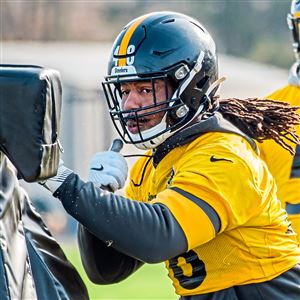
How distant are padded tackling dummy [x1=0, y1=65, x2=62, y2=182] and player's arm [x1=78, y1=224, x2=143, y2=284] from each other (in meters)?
1.34

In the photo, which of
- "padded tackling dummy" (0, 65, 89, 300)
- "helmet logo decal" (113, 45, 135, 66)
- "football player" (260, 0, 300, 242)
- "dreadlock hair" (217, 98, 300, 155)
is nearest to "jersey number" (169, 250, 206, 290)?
"dreadlock hair" (217, 98, 300, 155)

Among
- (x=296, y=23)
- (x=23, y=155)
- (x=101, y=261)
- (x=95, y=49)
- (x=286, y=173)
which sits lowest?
(x=95, y=49)

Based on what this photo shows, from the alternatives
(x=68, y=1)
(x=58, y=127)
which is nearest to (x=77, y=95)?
(x=68, y=1)

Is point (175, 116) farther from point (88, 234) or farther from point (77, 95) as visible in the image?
point (77, 95)

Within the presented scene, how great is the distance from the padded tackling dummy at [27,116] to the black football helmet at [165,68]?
1.27 metres

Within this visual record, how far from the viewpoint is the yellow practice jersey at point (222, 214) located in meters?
3.50

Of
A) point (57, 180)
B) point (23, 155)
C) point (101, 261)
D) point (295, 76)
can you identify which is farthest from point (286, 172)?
point (23, 155)

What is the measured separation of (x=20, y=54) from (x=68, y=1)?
6.74 m

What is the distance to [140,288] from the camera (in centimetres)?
1027

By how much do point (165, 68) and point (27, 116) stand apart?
145 centimetres

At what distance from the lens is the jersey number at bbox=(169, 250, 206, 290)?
3.71 metres

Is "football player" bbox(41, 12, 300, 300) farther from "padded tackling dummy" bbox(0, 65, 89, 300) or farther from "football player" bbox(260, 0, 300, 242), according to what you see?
"football player" bbox(260, 0, 300, 242)

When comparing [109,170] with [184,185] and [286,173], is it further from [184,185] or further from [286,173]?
[286,173]

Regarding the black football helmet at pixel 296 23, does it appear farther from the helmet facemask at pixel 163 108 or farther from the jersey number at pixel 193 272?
the jersey number at pixel 193 272
